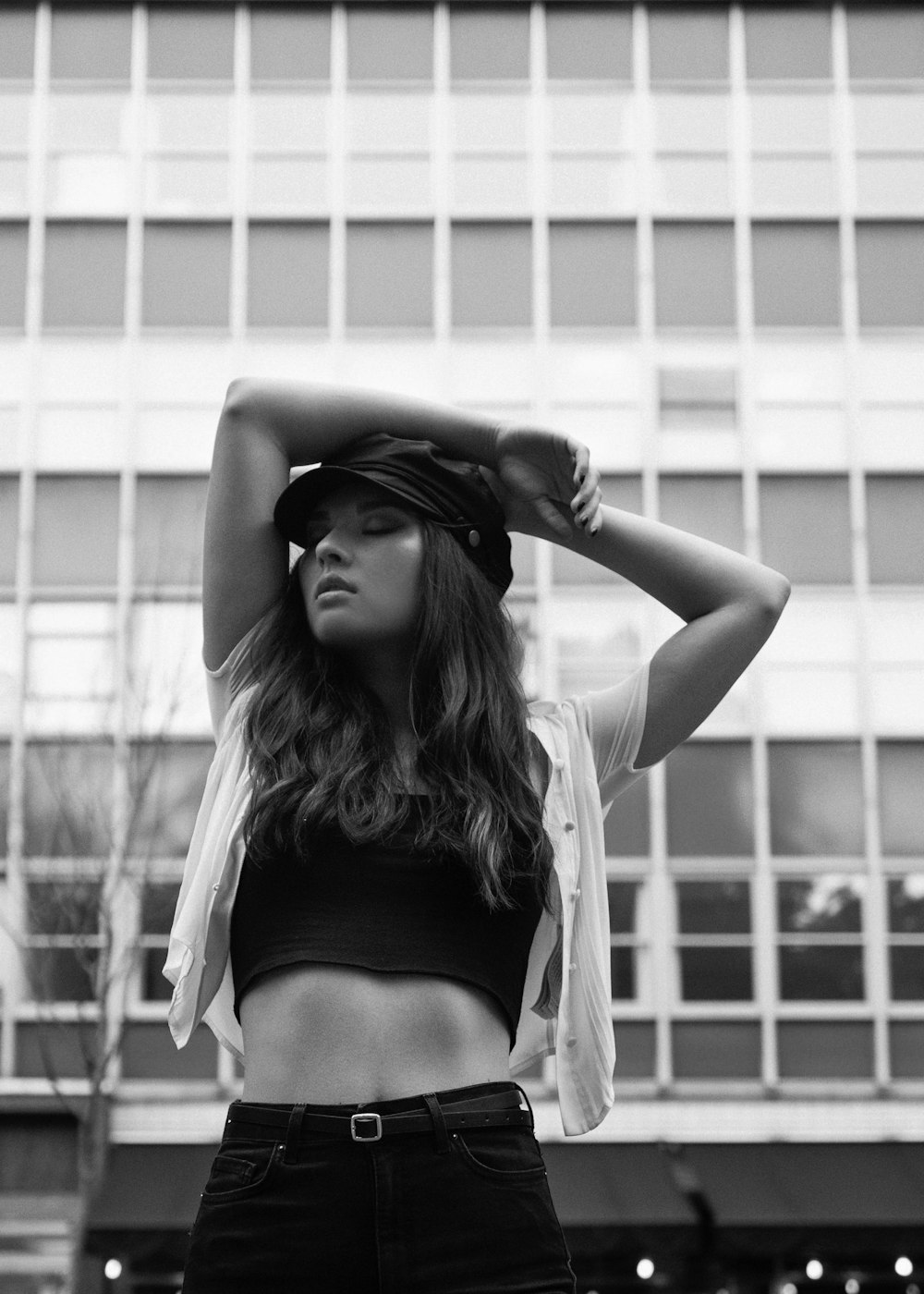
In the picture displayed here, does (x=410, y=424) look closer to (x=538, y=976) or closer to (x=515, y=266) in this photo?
(x=538, y=976)

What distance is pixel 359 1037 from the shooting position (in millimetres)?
1710

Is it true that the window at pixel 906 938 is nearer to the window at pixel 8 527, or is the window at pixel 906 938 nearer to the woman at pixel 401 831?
the window at pixel 8 527

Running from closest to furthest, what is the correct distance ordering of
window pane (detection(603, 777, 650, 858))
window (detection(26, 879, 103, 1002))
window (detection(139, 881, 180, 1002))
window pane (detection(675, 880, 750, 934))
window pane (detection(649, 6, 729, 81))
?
window (detection(26, 879, 103, 1002))
window (detection(139, 881, 180, 1002))
window pane (detection(675, 880, 750, 934))
window pane (detection(603, 777, 650, 858))
window pane (detection(649, 6, 729, 81))

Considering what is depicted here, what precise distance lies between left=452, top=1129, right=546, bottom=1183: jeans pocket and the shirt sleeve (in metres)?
0.50

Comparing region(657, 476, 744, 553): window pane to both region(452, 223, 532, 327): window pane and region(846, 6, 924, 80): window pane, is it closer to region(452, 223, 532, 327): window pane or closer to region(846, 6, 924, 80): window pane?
region(452, 223, 532, 327): window pane

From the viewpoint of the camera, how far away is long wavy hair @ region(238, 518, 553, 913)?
1842 millimetres

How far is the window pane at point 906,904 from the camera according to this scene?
15680 mm

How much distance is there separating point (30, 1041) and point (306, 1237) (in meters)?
14.6

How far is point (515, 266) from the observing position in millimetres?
17234

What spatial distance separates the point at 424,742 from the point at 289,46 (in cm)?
1729

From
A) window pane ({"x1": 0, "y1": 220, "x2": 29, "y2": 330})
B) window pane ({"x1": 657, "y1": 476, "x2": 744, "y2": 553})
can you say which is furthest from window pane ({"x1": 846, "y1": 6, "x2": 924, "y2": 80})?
window pane ({"x1": 0, "y1": 220, "x2": 29, "y2": 330})

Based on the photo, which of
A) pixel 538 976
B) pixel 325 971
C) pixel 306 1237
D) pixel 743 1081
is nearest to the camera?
pixel 306 1237

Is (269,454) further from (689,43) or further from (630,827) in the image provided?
(689,43)

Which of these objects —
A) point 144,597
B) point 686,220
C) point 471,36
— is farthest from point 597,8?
point 144,597
